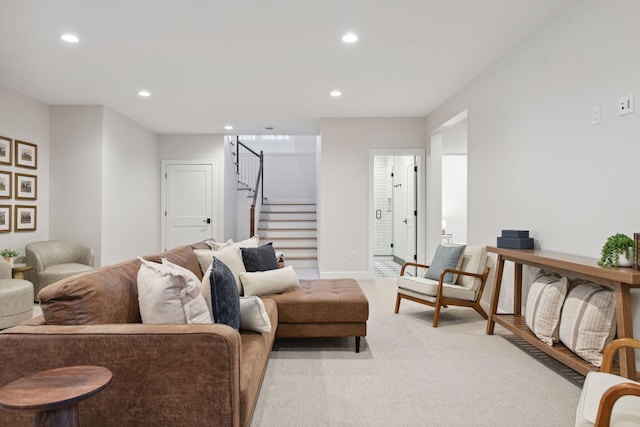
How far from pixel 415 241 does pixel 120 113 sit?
5.23 meters

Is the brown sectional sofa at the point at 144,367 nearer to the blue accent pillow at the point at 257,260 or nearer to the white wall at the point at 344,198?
the blue accent pillow at the point at 257,260

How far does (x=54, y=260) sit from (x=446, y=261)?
4913 mm

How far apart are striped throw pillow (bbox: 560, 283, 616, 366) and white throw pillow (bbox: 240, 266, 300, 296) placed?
2004 mm

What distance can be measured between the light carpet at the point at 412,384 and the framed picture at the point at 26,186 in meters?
4.18

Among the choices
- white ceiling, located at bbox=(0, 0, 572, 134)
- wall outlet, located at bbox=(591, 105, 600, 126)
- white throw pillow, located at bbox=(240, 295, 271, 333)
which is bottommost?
white throw pillow, located at bbox=(240, 295, 271, 333)

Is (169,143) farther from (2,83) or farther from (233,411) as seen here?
(233,411)

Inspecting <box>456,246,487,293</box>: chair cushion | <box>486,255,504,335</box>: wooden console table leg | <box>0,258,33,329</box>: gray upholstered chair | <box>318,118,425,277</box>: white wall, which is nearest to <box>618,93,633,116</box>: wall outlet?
<box>486,255,504,335</box>: wooden console table leg

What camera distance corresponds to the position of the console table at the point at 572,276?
1.88 metres

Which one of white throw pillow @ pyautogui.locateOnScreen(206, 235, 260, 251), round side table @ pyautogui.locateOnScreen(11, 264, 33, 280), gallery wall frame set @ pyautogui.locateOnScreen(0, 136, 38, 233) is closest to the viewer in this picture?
white throw pillow @ pyautogui.locateOnScreen(206, 235, 260, 251)

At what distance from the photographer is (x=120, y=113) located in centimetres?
580

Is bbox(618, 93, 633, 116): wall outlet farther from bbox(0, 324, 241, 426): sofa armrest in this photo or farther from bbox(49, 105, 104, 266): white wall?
bbox(49, 105, 104, 266): white wall

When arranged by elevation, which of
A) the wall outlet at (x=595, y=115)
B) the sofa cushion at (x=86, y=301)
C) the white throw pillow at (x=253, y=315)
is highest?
the wall outlet at (x=595, y=115)

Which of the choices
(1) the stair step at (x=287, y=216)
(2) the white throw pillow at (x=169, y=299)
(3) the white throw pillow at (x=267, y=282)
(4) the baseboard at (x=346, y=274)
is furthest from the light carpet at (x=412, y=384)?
(1) the stair step at (x=287, y=216)

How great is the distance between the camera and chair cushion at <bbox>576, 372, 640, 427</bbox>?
1.27 meters
